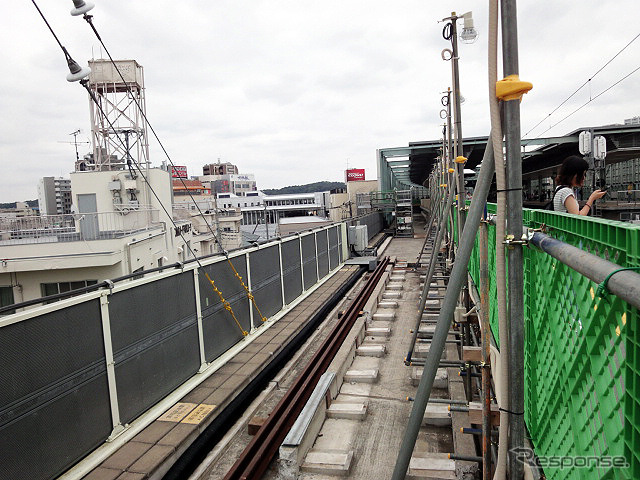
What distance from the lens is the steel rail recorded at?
5.15 m

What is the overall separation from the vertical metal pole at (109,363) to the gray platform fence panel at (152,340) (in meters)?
0.08

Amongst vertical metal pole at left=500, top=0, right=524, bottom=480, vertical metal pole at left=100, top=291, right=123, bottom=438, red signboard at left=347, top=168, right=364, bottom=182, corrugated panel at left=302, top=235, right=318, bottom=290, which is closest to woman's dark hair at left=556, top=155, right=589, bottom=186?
vertical metal pole at left=500, top=0, right=524, bottom=480

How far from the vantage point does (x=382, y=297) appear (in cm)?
1309

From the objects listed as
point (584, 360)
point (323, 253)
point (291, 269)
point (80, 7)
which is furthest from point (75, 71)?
point (323, 253)

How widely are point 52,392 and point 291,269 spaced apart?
854 centimetres

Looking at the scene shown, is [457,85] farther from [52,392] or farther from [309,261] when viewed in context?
[309,261]

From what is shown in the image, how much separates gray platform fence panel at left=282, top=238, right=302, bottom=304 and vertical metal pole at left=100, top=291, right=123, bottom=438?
6899 mm

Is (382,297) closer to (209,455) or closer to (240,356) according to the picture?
(240,356)

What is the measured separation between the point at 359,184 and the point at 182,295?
4223 centimetres

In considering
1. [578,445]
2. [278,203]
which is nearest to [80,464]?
[578,445]

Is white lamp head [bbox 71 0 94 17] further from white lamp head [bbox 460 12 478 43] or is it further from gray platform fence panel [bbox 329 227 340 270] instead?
gray platform fence panel [bbox 329 227 340 270]

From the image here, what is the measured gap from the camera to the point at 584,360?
1.98m

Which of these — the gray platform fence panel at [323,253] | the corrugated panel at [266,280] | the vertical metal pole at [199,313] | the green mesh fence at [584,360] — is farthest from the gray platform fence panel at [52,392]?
the gray platform fence panel at [323,253]

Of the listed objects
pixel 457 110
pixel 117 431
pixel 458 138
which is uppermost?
pixel 457 110
